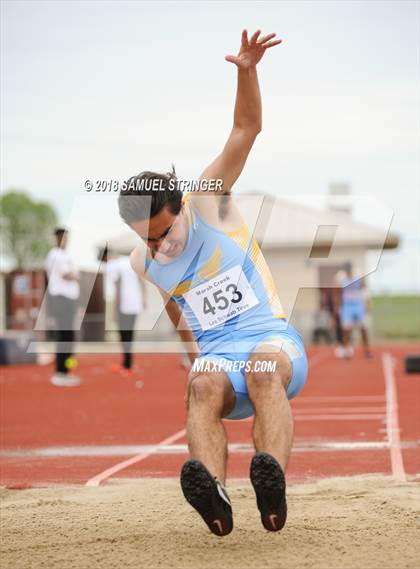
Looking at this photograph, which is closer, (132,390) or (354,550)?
(354,550)

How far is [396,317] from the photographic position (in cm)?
2419

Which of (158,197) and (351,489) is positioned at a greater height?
(158,197)

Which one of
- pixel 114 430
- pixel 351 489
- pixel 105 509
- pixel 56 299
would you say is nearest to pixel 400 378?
pixel 56 299

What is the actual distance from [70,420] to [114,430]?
89cm

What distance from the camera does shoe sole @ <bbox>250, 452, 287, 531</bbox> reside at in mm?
3250

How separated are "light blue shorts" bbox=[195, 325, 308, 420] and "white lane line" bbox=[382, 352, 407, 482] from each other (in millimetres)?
1758

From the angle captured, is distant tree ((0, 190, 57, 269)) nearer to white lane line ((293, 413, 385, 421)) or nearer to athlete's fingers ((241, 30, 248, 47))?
white lane line ((293, 413, 385, 421))

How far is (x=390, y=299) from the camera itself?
23.6 meters

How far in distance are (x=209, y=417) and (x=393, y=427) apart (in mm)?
4378

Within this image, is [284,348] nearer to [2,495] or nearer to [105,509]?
[105,509]

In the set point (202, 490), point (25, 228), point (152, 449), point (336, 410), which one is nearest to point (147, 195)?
point (202, 490)

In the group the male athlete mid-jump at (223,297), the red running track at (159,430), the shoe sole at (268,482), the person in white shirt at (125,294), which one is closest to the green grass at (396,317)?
the red running track at (159,430)

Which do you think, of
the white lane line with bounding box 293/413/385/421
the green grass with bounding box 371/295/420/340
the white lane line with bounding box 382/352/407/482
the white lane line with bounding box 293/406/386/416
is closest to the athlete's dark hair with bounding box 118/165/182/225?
the white lane line with bounding box 382/352/407/482

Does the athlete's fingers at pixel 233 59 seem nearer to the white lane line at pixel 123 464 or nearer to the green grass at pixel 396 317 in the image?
the white lane line at pixel 123 464
